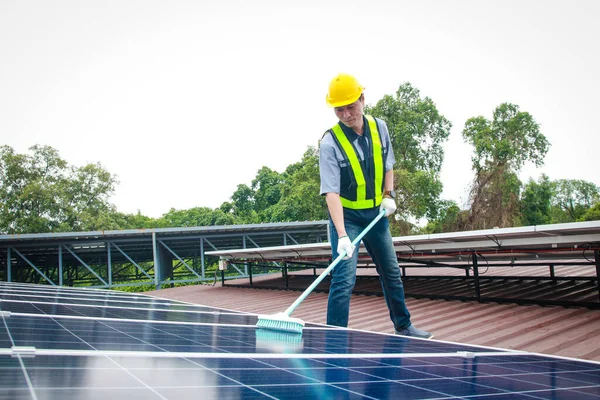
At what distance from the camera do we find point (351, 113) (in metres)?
4.30

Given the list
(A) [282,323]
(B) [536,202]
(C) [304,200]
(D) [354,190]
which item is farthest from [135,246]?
(B) [536,202]

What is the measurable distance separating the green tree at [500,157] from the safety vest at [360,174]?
33.9 metres

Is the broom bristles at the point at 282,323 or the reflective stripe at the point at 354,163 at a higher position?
the reflective stripe at the point at 354,163

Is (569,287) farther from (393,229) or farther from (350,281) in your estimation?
(393,229)

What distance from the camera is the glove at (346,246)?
4085 millimetres

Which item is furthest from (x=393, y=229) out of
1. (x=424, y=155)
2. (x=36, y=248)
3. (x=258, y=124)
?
(x=258, y=124)

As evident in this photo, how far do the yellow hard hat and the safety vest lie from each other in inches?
9.9

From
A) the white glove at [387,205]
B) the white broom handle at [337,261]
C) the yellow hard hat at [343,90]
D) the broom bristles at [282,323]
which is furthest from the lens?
the white glove at [387,205]

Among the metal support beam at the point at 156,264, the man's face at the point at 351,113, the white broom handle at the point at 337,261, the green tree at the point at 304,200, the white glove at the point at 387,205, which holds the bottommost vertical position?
the metal support beam at the point at 156,264

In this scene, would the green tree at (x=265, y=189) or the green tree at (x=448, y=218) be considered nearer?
A: the green tree at (x=448, y=218)

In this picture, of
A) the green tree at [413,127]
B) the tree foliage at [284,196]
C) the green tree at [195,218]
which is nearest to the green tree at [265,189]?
the tree foliage at [284,196]

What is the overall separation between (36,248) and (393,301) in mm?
22219

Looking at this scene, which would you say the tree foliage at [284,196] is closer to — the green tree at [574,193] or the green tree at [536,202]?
the green tree at [536,202]

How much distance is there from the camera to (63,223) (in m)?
41.8
